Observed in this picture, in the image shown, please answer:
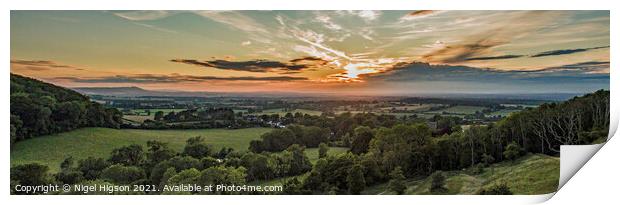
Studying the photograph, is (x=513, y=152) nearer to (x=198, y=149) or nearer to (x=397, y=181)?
(x=397, y=181)

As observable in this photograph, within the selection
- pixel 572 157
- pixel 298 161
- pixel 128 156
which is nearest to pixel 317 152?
pixel 298 161

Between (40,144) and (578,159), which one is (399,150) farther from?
(40,144)

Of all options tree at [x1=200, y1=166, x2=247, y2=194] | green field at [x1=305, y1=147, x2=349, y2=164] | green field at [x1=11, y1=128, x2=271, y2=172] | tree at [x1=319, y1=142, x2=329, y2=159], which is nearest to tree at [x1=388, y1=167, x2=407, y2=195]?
green field at [x1=305, y1=147, x2=349, y2=164]

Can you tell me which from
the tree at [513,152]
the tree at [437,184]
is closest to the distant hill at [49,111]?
the tree at [437,184]

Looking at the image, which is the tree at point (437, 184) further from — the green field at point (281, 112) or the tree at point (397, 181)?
the green field at point (281, 112)

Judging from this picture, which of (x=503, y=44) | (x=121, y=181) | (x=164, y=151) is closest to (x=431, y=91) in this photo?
(x=503, y=44)

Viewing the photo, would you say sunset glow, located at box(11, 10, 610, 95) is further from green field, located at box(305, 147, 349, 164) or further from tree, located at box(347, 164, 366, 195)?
tree, located at box(347, 164, 366, 195)
